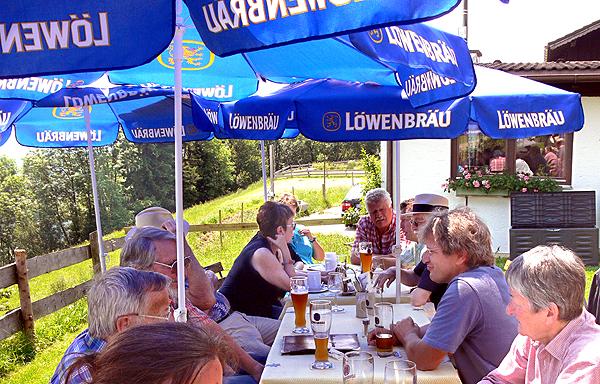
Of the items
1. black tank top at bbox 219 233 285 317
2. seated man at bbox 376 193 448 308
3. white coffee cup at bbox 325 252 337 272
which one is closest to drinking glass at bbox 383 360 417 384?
seated man at bbox 376 193 448 308

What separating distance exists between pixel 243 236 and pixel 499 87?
11.5 meters

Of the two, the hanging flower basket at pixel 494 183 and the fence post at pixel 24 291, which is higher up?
the hanging flower basket at pixel 494 183

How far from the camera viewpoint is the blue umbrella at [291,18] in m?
1.52

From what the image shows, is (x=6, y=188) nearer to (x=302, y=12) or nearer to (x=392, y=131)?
(x=392, y=131)

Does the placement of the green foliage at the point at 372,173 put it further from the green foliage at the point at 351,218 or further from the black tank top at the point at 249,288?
the black tank top at the point at 249,288

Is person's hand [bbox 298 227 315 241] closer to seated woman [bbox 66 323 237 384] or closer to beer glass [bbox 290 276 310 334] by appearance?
beer glass [bbox 290 276 310 334]

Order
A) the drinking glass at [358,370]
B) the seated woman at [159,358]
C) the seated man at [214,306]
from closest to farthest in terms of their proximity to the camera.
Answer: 1. the seated woman at [159,358]
2. the drinking glass at [358,370]
3. the seated man at [214,306]

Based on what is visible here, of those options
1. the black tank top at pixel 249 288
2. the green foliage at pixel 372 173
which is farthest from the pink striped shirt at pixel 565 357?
the green foliage at pixel 372 173

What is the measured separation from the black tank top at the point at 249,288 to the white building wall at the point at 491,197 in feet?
17.2

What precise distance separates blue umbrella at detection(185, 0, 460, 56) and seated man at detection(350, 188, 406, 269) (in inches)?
149

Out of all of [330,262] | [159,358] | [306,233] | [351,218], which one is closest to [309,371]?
[159,358]

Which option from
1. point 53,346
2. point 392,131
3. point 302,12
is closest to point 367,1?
point 302,12

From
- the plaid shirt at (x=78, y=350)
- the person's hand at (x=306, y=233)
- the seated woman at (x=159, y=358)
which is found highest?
the seated woman at (x=159, y=358)

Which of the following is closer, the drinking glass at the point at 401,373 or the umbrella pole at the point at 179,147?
the drinking glass at the point at 401,373
